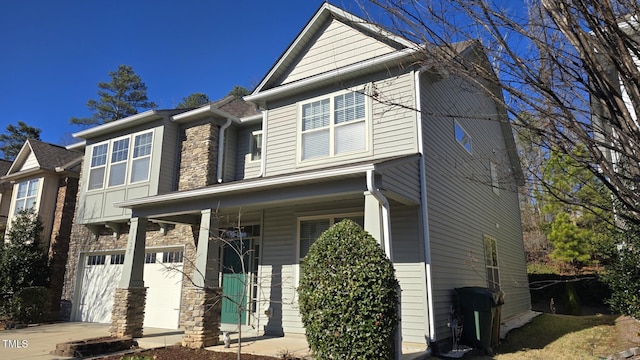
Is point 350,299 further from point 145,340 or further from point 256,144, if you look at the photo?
point 256,144

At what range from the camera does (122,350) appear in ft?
27.7

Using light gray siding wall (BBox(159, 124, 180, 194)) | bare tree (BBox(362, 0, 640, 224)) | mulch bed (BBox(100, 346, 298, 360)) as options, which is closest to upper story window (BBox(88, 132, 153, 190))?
light gray siding wall (BBox(159, 124, 180, 194))

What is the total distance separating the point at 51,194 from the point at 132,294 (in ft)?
30.3

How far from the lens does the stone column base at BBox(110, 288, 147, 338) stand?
9219mm

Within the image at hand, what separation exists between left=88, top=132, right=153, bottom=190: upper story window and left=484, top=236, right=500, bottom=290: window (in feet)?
33.5

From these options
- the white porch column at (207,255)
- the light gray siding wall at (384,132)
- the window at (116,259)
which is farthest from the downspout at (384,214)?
the window at (116,259)

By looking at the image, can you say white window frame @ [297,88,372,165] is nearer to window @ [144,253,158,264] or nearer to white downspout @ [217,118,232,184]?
white downspout @ [217,118,232,184]

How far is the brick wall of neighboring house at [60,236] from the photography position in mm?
14691

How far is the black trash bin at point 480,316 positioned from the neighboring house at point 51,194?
13.6 meters

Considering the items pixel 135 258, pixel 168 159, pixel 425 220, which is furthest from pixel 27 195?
pixel 425 220

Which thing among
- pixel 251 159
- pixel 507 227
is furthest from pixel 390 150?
pixel 507 227

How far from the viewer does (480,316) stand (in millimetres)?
8148

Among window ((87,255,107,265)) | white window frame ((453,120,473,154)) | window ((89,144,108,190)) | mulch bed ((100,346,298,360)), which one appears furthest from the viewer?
window ((87,255,107,265))

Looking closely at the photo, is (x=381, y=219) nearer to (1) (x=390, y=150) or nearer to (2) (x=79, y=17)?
(1) (x=390, y=150)
